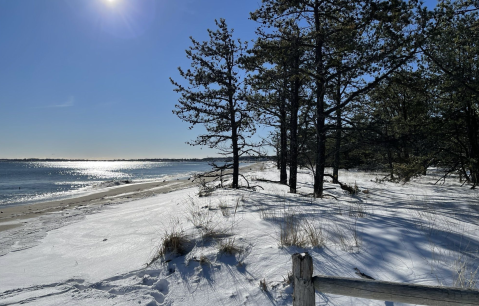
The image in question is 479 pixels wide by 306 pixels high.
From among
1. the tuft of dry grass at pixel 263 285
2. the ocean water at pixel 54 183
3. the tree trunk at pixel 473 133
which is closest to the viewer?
the tuft of dry grass at pixel 263 285

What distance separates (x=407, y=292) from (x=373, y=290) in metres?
0.24

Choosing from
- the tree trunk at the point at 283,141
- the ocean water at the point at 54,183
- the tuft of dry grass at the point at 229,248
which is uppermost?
the tree trunk at the point at 283,141

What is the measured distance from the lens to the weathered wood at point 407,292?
1.95 metres

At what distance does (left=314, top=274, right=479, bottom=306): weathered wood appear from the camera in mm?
1947

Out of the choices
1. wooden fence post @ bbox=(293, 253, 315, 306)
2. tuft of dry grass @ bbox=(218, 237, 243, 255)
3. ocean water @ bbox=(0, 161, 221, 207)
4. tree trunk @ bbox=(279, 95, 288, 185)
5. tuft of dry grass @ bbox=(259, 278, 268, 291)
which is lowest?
ocean water @ bbox=(0, 161, 221, 207)

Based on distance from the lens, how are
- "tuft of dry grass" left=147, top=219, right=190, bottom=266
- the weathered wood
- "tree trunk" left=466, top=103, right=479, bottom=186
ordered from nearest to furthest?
the weathered wood, "tuft of dry grass" left=147, top=219, right=190, bottom=266, "tree trunk" left=466, top=103, right=479, bottom=186

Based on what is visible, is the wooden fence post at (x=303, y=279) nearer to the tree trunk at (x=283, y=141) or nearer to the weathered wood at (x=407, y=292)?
the weathered wood at (x=407, y=292)

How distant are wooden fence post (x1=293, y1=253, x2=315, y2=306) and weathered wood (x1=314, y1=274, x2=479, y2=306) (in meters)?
0.20

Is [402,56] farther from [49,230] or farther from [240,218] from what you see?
[49,230]

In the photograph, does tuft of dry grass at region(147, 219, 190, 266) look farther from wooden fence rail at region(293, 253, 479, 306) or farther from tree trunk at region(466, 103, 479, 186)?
Result: tree trunk at region(466, 103, 479, 186)

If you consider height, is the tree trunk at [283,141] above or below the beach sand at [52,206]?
above

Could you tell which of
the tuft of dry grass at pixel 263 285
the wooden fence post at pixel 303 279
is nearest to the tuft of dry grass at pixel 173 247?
the tuft of dry grass at pixel 263 285

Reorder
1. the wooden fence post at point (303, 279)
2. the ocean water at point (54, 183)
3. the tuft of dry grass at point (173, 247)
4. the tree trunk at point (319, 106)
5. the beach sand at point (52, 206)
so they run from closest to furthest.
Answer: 1. the wooden fence post at point (303, 279)
2. the tuft of dry grass at point (173, 247)
3. the tree trunk at point (319, 106)
4. the beach sand at point (52, 206)
5. the ocean water at point (54, 183)

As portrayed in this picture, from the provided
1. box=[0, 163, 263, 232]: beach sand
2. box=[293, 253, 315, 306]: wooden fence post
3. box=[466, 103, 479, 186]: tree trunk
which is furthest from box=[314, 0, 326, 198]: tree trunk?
box=[0, 163, 263, 232]: beach sand
